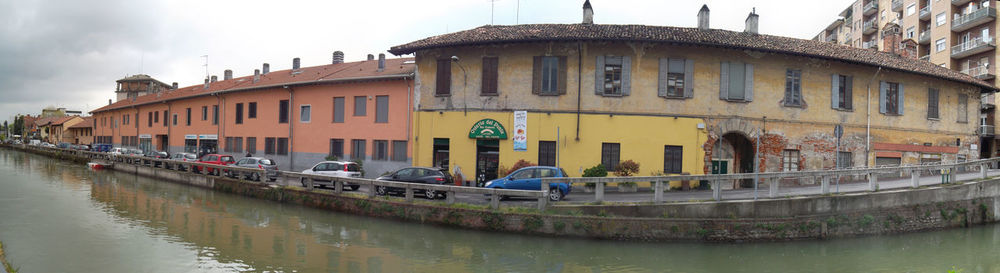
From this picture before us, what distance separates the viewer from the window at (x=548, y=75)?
21203 mm

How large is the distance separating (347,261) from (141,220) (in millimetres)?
8931

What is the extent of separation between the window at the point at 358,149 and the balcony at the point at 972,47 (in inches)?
1671

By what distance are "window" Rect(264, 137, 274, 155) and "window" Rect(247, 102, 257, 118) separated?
7.83 feet

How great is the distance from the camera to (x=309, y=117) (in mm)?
30625

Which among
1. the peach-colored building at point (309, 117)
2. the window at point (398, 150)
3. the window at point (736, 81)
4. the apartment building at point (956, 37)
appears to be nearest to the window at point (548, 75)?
the window at point (736, 81)

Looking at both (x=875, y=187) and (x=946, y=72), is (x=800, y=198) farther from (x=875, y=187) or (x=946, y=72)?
(x=946, y=72)

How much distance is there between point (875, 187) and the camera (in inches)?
627

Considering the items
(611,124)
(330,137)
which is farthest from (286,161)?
(611,124)

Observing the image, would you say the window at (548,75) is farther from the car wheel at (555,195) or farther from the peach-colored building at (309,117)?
the peach-colored building at (309,117)

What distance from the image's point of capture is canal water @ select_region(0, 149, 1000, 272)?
1155 centimetres

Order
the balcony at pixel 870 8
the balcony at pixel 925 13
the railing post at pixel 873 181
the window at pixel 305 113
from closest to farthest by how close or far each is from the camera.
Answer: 1. the railing post at pixel 873 181
2. the window at pixel 305 113
3. the balcony at pixel 925 13
4. the balcony at pixel 870 8

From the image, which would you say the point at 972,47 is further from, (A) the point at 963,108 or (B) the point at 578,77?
(B) the point at 578,77

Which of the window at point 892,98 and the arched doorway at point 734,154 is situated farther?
the window at point 892,98

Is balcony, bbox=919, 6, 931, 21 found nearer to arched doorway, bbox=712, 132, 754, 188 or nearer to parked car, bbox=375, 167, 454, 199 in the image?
arched doorway, bbox=712, 132, 754, 188
